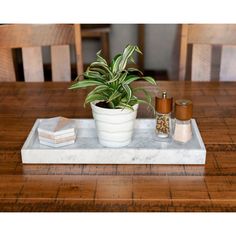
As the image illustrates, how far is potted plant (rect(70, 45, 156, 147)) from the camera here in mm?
877

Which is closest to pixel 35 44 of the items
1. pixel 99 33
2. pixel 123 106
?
pixel 123 106

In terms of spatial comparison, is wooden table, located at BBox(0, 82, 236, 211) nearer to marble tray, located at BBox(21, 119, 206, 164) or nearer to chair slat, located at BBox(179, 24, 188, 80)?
marble tray, located at BBox(21, 119, 206, 164)

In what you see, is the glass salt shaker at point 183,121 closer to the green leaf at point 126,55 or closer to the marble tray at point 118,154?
the marble tray at point 118,154

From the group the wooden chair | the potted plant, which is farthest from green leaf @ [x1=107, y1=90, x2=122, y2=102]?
the wooden chair

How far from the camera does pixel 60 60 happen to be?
5.19 ft

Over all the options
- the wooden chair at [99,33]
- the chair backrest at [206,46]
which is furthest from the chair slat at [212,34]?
the wooden chair at [99,33]

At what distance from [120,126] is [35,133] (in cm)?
23

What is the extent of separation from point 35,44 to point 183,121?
→ 0.85m

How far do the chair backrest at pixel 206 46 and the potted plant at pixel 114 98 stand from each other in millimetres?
710

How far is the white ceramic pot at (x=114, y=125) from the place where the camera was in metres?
0.88

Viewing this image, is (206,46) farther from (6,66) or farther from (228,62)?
(6,66)
